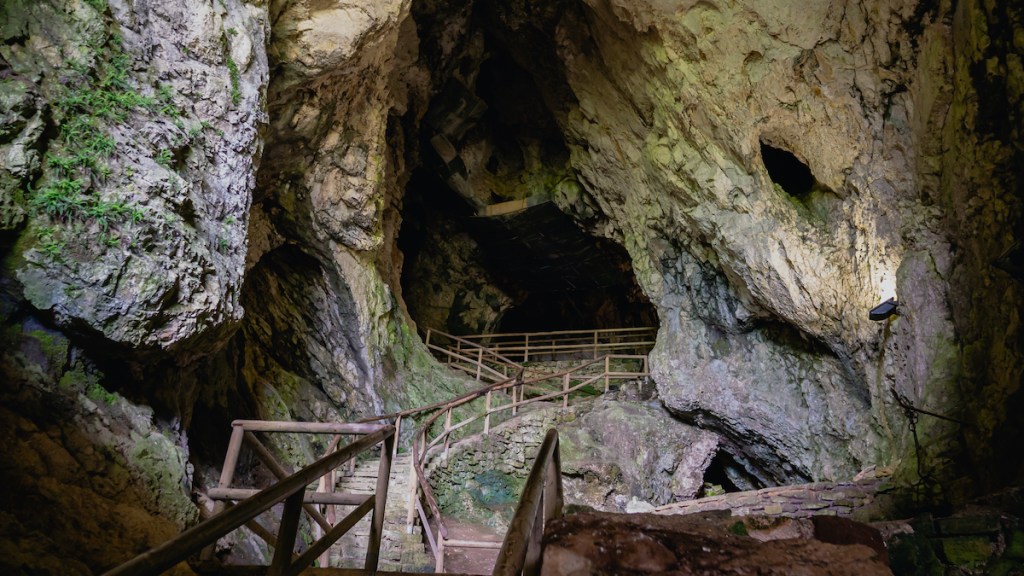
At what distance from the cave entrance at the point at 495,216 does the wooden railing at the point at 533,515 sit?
1146 centimetres

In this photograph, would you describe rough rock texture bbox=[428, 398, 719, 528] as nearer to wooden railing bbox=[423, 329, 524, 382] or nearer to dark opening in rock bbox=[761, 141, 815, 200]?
wooden railing bbox=[423, 329, 524, 382]

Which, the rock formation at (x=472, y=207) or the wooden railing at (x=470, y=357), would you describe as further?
the wooden railing at (x=470, y=357)

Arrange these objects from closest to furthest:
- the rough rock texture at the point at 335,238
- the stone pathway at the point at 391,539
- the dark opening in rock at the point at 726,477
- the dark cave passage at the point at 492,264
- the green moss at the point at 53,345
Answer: the green moss at the point at 53,345 → the stone pathway at the point at 391,539 → the rough rock texture at the point at 335,238 → the dark opening in rock at the point at 726,477 → the dark cave passage at the point at 492,264

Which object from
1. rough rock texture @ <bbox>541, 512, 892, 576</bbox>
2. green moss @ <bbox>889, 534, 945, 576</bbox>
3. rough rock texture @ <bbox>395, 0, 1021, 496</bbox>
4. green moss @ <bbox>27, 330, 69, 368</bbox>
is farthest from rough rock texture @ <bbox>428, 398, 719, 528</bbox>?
rough rock texture @ <bbox>541, 512, 892, 576</bbox>

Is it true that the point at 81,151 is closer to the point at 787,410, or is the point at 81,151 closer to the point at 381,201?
the point at 381,201

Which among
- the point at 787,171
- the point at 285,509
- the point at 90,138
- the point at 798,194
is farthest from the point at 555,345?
the point at 285,509

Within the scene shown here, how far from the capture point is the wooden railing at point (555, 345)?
15.0m

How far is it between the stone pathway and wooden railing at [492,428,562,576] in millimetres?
4180

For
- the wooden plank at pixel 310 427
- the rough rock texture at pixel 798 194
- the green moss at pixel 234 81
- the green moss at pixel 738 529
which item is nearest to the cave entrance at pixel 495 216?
the rough rock texture at pixel 798 194

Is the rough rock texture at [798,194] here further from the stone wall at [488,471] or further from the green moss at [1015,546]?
the stone wall at [488,471]

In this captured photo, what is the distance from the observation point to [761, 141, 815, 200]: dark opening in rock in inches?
338

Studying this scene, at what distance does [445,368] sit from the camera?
1183cm

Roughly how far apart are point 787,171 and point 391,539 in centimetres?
804

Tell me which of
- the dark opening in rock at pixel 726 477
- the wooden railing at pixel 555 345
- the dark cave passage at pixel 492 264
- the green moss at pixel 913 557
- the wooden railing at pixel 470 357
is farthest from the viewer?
the wooden railing at pixel 555 345
